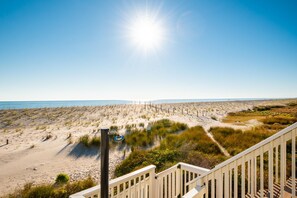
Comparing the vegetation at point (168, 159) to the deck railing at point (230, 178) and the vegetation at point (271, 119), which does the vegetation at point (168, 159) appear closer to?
the deck railing at point (230, 178)

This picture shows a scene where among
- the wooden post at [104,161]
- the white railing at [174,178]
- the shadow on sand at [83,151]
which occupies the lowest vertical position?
the shadow on sand at [83,151]

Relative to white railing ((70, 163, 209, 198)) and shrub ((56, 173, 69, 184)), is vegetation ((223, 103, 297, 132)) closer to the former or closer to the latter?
white railing ((70, 163, 209, 198))

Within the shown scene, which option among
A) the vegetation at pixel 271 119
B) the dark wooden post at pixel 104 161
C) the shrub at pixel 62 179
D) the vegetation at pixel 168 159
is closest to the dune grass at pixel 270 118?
the vegetation at pixel 271 119

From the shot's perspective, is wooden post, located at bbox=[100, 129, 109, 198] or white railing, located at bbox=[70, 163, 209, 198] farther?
white railing, located at bbox=[70, 163, 209, 198]

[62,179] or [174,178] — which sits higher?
[174,178]

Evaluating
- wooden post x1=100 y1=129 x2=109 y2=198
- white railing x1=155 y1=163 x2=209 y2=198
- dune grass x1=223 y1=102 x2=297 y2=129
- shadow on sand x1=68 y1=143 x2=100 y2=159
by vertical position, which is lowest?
shadow on sand x1=68 y1=143 x2=100 y2=159

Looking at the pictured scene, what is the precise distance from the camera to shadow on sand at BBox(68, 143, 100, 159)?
29.8ft

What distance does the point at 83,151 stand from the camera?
9.61m

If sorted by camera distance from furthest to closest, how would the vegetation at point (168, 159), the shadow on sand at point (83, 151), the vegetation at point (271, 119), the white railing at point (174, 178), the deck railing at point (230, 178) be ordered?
the vegetation at point (271, 119), the shadow on sand at point (83, 151), the vegetation at point (168, 159), the white railing at point (174, 178), the deck railing at point (230, 178)

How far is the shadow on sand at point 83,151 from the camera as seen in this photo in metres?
Result: 9.09

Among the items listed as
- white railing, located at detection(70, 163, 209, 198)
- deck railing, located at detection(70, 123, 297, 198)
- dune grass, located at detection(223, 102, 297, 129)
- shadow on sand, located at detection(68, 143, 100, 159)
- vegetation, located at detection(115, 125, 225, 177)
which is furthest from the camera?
dune grass, located at detection(223, 102, 297, 129)

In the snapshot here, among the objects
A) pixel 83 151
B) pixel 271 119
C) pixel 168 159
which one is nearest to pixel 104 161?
pixel 168 159

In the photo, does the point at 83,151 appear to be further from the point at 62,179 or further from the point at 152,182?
the point at 152,182

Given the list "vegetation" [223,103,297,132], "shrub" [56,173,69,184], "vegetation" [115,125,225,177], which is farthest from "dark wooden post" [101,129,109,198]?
"vegetation" [223,103,297,132]
